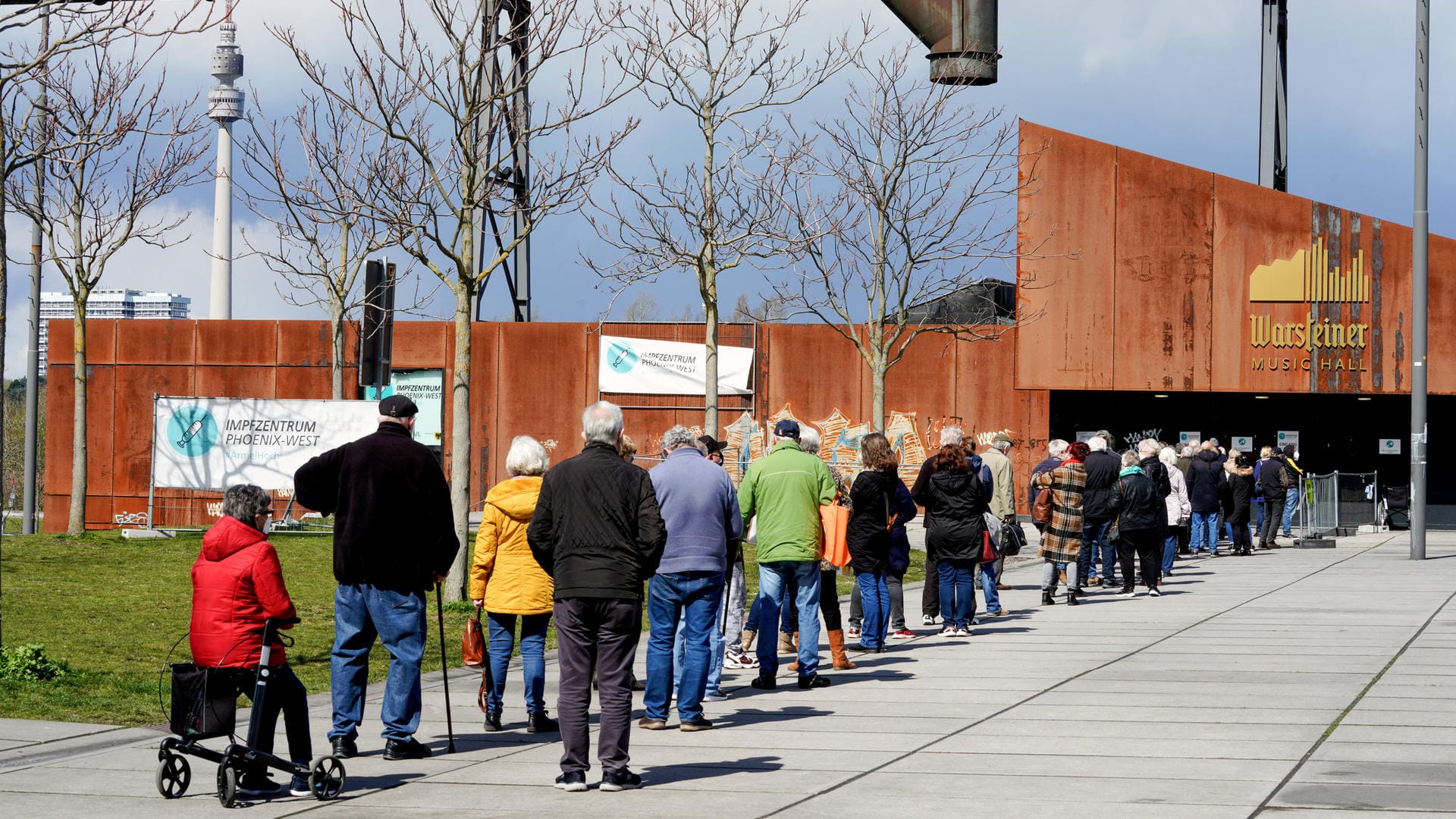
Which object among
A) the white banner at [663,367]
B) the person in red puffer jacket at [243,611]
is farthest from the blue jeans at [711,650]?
the white banner at [663,367]

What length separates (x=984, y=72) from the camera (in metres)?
5.29

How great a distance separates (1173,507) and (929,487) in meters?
9.28

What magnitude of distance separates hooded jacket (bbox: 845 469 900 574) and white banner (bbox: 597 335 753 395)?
A: 2377 centimetres

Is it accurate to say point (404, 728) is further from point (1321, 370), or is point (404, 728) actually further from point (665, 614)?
point (1321, 370)

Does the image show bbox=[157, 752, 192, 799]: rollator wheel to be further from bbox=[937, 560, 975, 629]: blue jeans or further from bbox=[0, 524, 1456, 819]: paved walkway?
bbox=[937, 560, 975, 629]: blue jeans

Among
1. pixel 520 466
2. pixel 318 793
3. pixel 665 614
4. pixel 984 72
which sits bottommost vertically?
pixel 318 793

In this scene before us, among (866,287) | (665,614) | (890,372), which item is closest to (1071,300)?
(890,372)

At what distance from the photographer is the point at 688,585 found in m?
9.40

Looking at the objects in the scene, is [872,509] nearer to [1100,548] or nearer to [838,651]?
[838,651]

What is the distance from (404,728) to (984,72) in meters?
4.70

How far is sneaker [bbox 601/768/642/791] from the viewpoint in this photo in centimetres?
747

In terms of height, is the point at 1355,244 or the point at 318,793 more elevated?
the point at 1355,244

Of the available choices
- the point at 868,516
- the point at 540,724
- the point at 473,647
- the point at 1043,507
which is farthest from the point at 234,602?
the point at 1043,507

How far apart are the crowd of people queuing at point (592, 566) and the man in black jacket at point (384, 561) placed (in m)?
0.01
